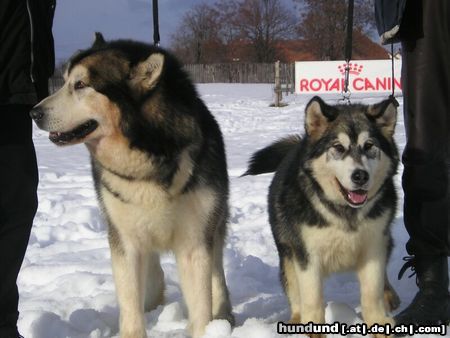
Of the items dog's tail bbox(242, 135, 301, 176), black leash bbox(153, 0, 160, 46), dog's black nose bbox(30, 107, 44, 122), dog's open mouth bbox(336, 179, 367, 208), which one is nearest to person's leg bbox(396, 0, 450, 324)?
dog's open mouth bbox(336, 179, 367, 208)

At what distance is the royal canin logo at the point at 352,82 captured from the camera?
1338 centimetres

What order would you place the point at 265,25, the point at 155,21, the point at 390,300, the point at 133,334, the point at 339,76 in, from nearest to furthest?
the point at 133,334
the point at 390,300
the point at 155,21
the point at 339,76
the point at 265,25

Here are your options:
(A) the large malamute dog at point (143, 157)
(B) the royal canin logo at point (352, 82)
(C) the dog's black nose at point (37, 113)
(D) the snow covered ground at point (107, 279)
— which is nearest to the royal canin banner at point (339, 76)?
(B) the royal canin logo at point (352, 82)

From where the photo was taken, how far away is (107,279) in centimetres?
379

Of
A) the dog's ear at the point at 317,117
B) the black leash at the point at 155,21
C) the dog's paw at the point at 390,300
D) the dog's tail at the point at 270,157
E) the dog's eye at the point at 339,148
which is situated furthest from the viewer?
the dog's tail at the point at 270,157

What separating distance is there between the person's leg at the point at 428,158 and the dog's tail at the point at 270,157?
99 cm

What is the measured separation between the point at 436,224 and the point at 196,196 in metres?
1.26

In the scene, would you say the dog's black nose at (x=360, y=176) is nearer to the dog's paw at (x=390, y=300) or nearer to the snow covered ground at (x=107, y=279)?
the snow covered ground at (x=107, y=279)

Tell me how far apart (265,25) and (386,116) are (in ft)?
149

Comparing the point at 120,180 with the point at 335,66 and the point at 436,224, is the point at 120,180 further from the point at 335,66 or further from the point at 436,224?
the point at 335,66

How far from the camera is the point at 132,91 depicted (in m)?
2.63

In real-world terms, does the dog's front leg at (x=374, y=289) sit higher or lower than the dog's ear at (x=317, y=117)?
lower

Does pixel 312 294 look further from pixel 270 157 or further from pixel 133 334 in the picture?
pixel 270 157

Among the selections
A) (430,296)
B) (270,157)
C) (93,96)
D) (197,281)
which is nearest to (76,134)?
(93,96)
